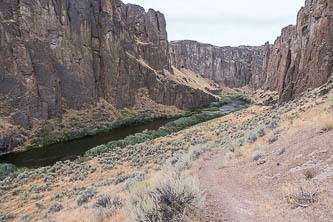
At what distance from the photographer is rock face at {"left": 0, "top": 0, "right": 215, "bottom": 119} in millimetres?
38594

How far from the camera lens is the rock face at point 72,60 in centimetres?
3859

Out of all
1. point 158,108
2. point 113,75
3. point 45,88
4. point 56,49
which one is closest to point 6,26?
point 56,49

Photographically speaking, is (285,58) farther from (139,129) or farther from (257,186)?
(257,186)

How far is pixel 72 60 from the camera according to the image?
49406 mm

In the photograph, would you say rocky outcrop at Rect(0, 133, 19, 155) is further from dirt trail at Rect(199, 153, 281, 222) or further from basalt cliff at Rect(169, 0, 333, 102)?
basalt cliff at Rect(169, 0, 333, 102)

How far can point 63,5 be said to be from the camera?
161ft

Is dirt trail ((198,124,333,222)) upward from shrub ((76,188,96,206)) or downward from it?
upward

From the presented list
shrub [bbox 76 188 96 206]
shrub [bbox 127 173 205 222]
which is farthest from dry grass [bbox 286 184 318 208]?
shrub [bbox 76 188 96 206]

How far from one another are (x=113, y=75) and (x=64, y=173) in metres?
44.0

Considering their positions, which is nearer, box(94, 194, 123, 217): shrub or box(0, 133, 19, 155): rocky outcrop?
box(94, 194, 123, 217): shrub

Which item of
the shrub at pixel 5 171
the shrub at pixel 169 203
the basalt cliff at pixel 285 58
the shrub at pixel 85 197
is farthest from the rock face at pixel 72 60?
the shrub at pixel 169 203

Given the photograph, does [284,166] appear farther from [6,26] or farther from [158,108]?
[158,108]

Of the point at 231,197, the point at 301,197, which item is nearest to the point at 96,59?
the point at 231,197

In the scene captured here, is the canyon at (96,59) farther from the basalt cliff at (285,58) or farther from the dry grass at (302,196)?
the dry grass at (302,196)
